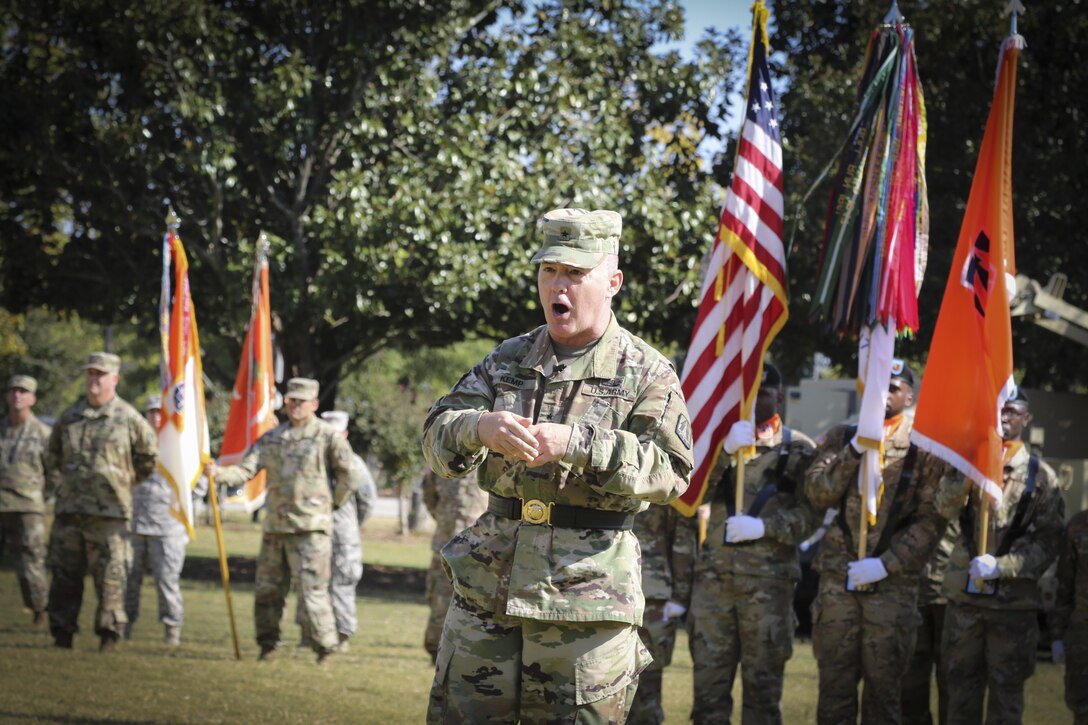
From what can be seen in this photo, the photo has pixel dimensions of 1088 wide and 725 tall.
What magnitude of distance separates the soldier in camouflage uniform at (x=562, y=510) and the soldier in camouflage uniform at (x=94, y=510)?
22.7 ft

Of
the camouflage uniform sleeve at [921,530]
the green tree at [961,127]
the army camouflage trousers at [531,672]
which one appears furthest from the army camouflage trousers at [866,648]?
the green tree at [961,127]

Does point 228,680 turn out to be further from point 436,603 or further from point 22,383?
point 22,383

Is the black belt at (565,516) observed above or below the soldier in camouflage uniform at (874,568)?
above

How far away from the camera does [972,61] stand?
16.9 meters

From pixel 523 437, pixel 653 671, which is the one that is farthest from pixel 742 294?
pixel 523 437

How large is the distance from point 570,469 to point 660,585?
11.5 ft

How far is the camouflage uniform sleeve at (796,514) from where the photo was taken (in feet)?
24.2

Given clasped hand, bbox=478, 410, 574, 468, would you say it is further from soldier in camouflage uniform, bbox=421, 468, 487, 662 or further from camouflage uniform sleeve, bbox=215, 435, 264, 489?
camouflage uniform sleeve, bbox=215, 435, 264, 489

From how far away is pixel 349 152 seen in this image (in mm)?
16375

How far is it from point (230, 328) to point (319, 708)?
963 centimetres

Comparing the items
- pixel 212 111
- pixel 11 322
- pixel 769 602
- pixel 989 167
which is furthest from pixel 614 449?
pixel 11 322

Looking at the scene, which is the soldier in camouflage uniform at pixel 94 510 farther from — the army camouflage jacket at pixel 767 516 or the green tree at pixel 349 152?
the army camouflage jacket at pixel 767 516

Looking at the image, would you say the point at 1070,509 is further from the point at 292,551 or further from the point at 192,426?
the point at 192,426

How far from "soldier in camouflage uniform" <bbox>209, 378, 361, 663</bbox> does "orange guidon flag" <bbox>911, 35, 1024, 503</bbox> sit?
5738 mm
